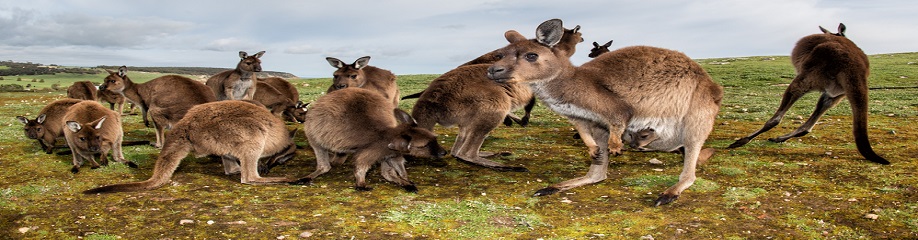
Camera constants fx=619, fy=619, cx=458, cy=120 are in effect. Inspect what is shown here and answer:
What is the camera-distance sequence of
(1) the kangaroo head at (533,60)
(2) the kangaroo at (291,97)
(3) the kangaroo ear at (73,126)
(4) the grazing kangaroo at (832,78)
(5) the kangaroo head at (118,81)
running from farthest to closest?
(2) the kangaroo at (291,97), (5) the kangaroo head at (118,81), (3) the kangaroo ear at (73,126), (4) the grazing kangaroo at (832,78), (1) the kangaroo head at (533,60)

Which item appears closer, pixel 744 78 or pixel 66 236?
pixel 66 236

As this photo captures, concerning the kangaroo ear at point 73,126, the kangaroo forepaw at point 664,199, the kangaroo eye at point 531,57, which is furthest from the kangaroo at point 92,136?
the kangaroo forepaw at point 664,199

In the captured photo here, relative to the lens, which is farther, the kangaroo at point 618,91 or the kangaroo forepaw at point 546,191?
the kangaroo forepaw at point 546,191

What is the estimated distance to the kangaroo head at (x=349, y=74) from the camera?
10336 mm

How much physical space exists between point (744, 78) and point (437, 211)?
87.5 feet

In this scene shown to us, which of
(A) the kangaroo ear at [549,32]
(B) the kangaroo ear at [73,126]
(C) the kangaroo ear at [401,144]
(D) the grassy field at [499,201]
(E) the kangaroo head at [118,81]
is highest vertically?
(A) the kangaroo ear at [549,32]

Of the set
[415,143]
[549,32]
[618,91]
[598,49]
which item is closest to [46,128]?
[415,143]

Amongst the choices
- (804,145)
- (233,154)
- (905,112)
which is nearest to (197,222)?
(233,154)

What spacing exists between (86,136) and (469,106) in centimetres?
458

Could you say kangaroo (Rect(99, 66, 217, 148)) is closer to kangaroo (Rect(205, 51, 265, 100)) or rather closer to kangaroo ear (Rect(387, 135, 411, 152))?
kangaroo (Rect(205, 51, 265, 100))

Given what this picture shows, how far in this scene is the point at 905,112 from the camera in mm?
13062

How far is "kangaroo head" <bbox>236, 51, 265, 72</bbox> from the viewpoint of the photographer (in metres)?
12.4

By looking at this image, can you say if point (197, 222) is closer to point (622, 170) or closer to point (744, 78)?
point (622, 170)

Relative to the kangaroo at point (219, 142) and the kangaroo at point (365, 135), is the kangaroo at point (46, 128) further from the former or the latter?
the kangaroo at point (365, 135)
